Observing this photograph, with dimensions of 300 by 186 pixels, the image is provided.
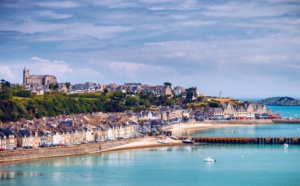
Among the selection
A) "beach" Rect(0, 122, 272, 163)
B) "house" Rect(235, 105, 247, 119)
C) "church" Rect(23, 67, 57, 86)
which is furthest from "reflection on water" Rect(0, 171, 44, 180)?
"church" Rect(23, 67, 57, 86)

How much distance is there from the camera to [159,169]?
45.8m

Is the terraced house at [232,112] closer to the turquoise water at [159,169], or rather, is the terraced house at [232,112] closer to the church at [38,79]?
the church at [38,79]

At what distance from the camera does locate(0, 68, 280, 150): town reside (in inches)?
2042

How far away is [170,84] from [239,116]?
25259mm

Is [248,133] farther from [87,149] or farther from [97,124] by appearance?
[87,149]

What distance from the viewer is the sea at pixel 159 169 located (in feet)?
133

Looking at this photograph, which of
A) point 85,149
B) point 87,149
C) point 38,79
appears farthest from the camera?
point 38,79

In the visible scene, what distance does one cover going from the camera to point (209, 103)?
395ft

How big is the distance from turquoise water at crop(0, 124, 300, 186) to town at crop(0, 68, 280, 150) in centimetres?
416

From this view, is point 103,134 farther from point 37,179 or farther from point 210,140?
point 37,179

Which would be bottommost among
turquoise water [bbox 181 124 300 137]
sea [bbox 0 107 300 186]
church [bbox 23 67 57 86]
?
sea [bbox 0 107 300 186]

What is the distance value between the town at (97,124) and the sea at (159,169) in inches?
167

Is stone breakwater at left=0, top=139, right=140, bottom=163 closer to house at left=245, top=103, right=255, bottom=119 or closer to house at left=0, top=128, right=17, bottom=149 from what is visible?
house at left=0, top=128, right=17, bottom=149

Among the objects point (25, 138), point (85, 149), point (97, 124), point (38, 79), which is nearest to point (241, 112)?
point (38, 79)
